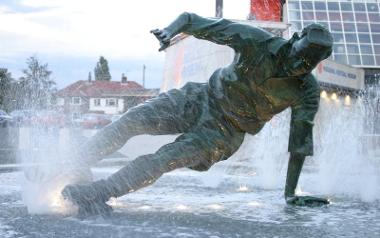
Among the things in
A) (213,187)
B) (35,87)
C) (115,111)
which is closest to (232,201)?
(213,187)

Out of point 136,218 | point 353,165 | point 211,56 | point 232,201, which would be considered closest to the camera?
point 136,218

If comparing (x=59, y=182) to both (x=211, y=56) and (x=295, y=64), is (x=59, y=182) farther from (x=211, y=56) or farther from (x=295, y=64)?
(x=211, y=56)

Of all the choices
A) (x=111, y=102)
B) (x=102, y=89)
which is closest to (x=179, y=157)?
(x=111, y=102)

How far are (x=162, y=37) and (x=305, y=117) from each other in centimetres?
119

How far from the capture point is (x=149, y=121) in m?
3.90

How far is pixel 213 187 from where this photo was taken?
5.50 meters

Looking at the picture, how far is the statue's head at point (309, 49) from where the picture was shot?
11.4ft

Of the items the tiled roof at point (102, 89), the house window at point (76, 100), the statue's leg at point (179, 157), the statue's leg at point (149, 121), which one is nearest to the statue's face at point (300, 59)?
the statue's leg at point (179, 157)

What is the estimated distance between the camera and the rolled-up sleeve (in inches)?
154

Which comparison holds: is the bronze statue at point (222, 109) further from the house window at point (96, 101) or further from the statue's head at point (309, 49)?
the house window at point (96, 101)

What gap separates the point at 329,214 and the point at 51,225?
1762 mm

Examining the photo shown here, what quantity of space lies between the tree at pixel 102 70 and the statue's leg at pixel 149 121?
57.5 metres

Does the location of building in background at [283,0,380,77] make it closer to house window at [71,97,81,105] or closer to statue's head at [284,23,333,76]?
house window at [71,97,81,105]

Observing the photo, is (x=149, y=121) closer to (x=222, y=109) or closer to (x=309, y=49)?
(x=222, y=109)
